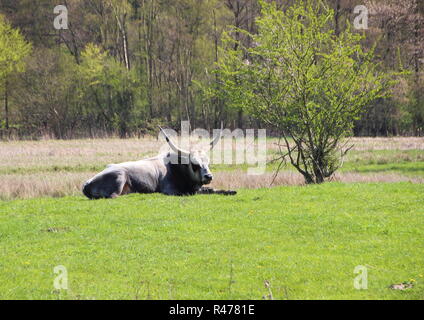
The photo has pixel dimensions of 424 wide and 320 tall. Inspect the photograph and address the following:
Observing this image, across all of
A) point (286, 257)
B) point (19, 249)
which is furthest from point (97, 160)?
point (286, 257)

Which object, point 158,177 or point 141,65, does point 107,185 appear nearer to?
point 158,177

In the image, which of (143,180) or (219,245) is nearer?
(219,245)

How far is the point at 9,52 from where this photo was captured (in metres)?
44.3

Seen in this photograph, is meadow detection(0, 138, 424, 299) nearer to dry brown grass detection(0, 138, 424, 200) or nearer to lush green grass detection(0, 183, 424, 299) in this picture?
lush green grass detection(0, 183, 424, 299)

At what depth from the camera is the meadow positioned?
7465 millimetres

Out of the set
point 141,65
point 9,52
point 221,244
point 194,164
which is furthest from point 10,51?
point 221,244

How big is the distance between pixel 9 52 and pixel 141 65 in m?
14.1

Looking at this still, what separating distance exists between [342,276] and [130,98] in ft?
151

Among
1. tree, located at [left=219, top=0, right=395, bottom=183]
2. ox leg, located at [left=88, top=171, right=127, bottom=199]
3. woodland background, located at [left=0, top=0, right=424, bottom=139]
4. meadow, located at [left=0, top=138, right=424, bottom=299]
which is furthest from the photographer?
woodland background, located at [left=0, top=0, right=424, bottom=139]

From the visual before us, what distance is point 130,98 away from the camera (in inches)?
2056

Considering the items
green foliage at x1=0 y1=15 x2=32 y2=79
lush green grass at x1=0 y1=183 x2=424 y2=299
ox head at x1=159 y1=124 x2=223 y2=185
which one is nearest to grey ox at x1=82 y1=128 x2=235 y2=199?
ox head at x1=159 y1=124 x2=223 y2=185

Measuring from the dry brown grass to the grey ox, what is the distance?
220cm

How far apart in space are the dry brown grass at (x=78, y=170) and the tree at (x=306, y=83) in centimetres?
193

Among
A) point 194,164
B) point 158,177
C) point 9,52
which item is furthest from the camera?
point 9,52
